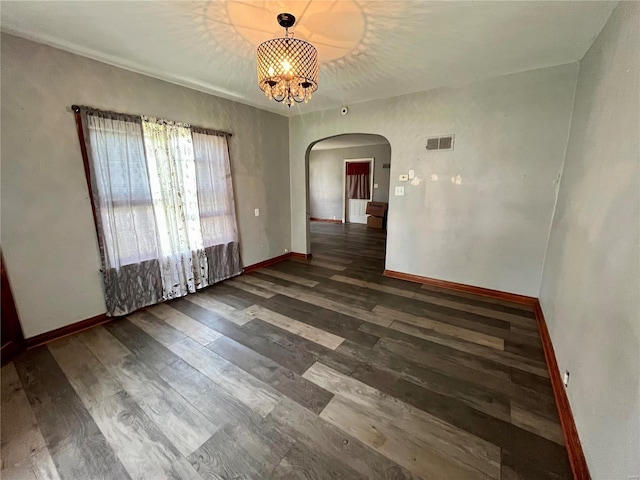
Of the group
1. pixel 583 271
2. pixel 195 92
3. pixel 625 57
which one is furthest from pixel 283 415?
pixel 195 92

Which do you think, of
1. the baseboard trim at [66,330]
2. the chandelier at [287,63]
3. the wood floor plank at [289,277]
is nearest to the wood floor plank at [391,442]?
the wood floor plank at [289,277]

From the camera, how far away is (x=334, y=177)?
8.79 meters

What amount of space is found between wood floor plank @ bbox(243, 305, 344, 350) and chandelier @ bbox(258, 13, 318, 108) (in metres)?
2.13

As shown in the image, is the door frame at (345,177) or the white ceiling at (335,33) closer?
the white ceiling at (335,33)

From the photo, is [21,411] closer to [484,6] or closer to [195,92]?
[195,92]

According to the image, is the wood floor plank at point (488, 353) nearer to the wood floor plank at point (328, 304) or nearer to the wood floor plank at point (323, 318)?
the wood floor plank at point (328, 304)

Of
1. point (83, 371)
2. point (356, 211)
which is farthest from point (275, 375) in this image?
point (356, 211)

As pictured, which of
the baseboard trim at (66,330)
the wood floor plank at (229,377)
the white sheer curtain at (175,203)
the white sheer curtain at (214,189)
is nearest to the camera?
the wood floor plank at (229,377)

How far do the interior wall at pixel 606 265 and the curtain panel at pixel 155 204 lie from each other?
367 cm

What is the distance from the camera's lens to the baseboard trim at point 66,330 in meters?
2.26

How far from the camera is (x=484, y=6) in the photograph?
5.52 ft

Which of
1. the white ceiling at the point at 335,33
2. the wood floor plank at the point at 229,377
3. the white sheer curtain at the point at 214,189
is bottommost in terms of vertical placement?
the wood floor plank at the point at 229,377

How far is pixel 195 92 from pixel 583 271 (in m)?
4.15

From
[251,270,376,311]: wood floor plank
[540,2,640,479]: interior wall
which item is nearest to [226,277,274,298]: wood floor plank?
[251,270,376,311]: wood floor plank
